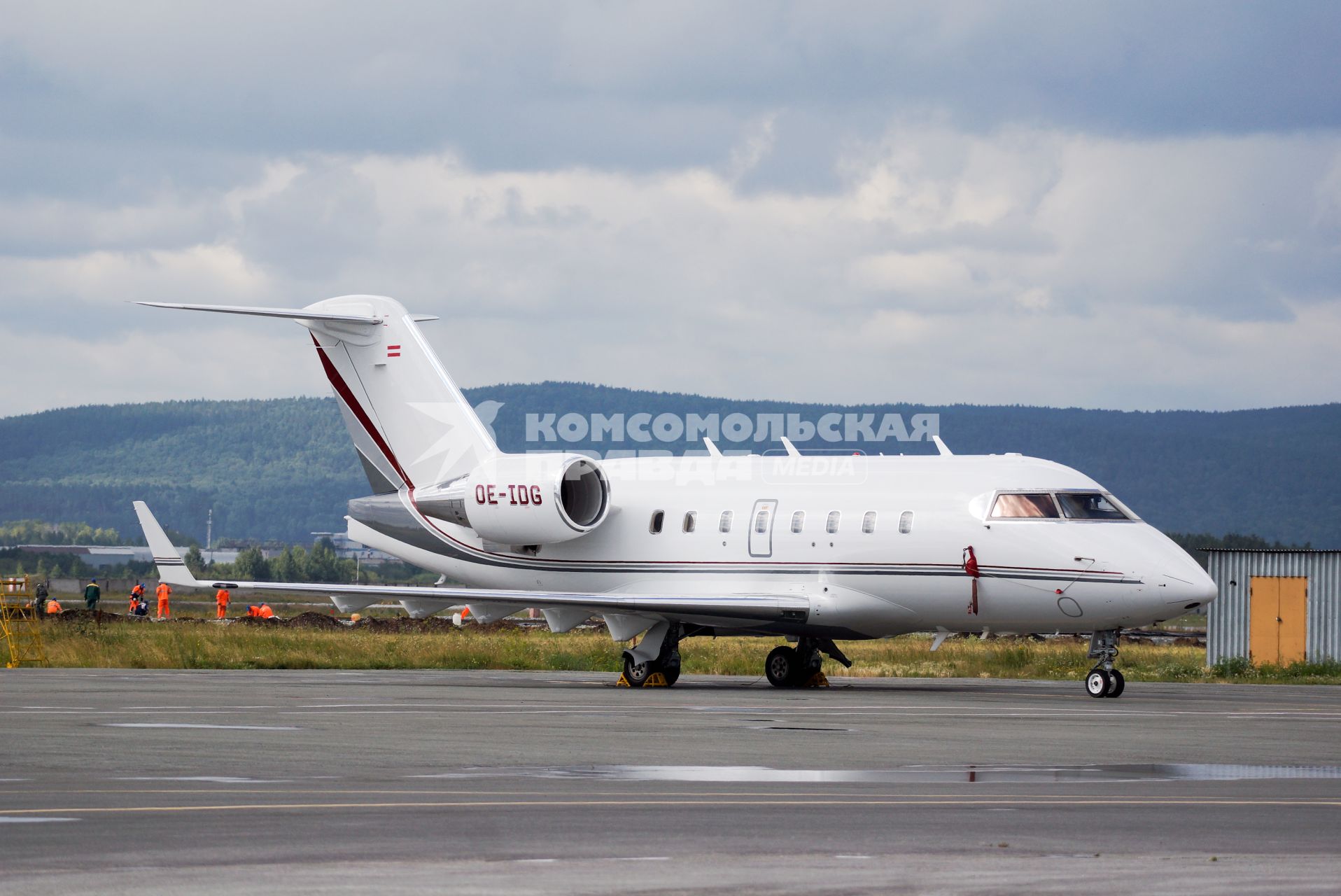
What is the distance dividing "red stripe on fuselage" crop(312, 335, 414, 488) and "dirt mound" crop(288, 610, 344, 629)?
29.6 meters

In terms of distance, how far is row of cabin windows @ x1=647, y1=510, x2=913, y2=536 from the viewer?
2841 centimetres

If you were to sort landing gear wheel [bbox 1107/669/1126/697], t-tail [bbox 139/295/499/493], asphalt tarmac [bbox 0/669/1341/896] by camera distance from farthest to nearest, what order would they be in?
t-tail [bbox 139/295/499/493], landing gear wheel [bbox 1107/669/1126/697], asphalt tarmac [bbox 0/669/1341/896]

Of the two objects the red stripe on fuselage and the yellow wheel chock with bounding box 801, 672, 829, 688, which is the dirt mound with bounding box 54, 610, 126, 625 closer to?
the red stripe on fuselage

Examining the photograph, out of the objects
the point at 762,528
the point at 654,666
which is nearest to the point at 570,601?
the point at 654,666

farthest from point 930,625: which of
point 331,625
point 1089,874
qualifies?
point 331,625

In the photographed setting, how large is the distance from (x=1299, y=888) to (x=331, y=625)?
203 ft

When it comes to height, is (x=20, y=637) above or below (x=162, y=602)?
below

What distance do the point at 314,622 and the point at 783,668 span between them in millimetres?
42454

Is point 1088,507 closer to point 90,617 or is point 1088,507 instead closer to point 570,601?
point 570,601

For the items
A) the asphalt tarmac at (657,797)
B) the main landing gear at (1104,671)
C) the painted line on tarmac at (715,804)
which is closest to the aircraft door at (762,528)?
the main landing gear at (1104,671)

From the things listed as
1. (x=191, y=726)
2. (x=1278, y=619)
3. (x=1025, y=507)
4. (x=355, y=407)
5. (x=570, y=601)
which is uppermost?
(x=355, y=407)

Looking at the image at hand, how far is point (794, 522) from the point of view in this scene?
97.7 ft

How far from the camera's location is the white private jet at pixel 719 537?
1062 inches

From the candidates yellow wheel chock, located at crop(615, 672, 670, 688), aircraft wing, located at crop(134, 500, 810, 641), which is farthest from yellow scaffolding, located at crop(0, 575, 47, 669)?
yellow wheel chock, located at crop(615, 672, 670, 688)
